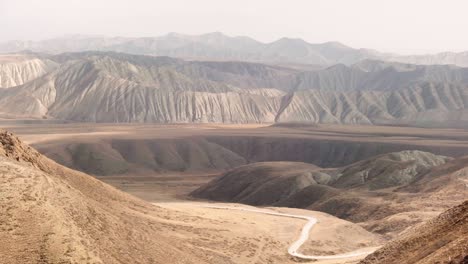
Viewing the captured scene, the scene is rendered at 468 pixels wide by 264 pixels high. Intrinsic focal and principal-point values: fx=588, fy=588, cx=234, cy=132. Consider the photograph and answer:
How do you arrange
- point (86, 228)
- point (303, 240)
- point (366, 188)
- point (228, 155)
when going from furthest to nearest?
point (228, 155) < point (366, 188) < point (303, 240) < point (86, 228)

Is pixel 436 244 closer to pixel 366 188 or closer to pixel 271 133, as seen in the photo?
pixel 366 188

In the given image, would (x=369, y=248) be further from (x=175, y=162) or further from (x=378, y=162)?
(x=175, y=162)

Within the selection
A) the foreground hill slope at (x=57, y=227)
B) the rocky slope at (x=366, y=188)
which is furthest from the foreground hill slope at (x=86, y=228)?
the rocky slope at (x=366, y=188)

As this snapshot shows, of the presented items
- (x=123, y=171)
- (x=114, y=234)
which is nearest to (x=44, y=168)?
(x=114, y=234)

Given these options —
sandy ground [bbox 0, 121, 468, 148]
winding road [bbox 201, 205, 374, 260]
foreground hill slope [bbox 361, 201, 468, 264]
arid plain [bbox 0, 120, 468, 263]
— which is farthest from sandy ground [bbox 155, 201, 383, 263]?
sandy ground [bbox 0, 121, 468, 148]

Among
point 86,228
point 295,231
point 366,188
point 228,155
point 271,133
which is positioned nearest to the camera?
point 86,228

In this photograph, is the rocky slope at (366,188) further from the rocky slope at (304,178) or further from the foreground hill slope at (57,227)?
the foreground hill slope at (57,227)

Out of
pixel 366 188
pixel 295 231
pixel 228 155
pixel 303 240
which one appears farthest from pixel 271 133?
pixel 303 240

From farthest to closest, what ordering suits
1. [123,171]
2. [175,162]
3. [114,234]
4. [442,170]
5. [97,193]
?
[175,162]
[123,171]
[442,170]
[97,193]
[114,234]

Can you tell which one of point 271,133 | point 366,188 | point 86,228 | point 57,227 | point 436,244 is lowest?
point 271,133
